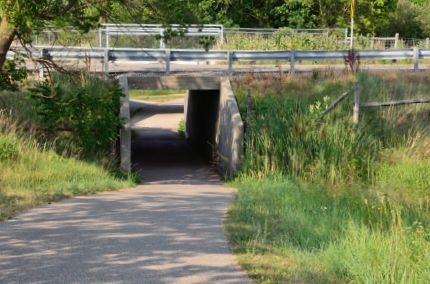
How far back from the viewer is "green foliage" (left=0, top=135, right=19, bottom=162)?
12.6 metres

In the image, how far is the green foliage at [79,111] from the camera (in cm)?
1398

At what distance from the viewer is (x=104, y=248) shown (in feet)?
22.8

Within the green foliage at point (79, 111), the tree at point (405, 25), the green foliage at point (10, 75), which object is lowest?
the green foliage at point (79, 111)

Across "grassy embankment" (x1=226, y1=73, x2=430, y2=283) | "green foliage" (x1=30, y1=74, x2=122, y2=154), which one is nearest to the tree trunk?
"green foliage" (x1=30, y1=74, x2=122, y2=154)

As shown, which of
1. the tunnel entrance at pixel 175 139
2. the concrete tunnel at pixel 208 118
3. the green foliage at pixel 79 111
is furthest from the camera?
the tunnel entrance at pixel 175 139

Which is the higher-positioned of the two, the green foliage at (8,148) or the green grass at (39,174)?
the green foliage at (8,148)

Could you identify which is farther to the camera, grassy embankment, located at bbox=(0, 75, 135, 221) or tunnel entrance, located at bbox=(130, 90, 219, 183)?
tunnel entrance, located at bbox=(130, 90, 219, 183)

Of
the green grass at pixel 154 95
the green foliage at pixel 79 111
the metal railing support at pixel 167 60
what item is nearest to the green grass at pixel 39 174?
the green foliage at pixel 79 111

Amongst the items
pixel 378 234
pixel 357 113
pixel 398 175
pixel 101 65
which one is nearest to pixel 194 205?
pixel 378 234

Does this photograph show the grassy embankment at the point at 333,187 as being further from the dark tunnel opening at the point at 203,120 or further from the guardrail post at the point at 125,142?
the guardrail post at the point at 125,142

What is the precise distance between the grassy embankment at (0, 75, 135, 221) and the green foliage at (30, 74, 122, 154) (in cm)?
8

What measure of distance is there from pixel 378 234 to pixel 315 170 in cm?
605

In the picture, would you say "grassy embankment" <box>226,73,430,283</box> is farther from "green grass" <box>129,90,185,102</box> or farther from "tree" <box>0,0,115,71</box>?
"green grass" <box>129,90,185,102</box>

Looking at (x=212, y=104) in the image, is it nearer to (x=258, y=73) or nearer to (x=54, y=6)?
(x=258, y=73)
